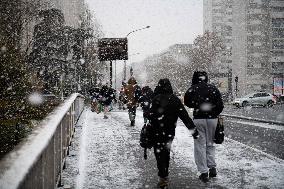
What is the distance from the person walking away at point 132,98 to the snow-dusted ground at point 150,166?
3.86m

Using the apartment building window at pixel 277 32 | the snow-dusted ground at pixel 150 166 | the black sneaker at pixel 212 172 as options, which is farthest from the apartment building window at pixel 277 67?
the black sneaker at pixel 212 172

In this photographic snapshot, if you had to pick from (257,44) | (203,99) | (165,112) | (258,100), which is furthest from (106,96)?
(257,44)

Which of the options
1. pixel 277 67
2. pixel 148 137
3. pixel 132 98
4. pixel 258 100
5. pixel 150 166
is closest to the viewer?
pixel 148 137

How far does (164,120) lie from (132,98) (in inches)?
385

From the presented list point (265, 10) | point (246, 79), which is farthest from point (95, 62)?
point (265, 10)

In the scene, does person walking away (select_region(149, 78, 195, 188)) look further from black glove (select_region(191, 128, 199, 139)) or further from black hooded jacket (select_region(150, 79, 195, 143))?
black glove (select_region(191, 128, 199, 139))

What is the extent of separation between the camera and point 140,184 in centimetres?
684

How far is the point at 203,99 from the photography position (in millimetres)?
7250

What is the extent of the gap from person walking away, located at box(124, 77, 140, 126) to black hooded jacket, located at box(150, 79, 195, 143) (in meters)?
9.18

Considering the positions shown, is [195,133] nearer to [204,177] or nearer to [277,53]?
[204,177]

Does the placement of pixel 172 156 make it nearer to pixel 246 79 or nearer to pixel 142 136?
pixel 142 136

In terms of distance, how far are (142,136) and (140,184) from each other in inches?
30.6

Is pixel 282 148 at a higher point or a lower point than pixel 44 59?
lower

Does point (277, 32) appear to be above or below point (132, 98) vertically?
above
